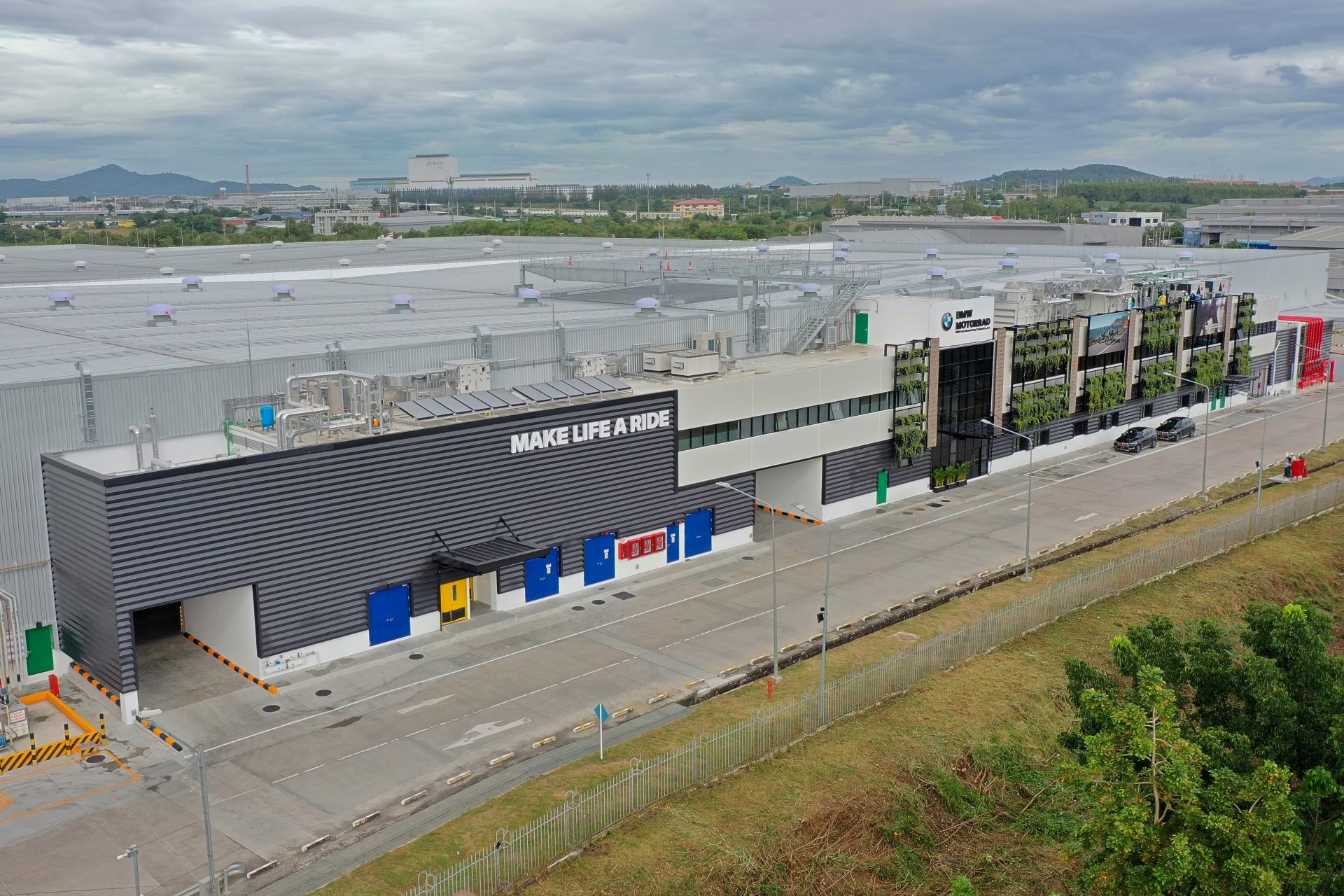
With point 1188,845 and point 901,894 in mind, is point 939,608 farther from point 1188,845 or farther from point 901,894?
point 1188,845

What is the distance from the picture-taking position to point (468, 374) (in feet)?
161

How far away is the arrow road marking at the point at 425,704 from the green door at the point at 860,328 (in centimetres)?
3654

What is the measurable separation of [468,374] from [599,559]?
10207 millimetres

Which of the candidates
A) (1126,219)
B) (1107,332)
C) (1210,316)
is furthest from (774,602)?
(1126,219)

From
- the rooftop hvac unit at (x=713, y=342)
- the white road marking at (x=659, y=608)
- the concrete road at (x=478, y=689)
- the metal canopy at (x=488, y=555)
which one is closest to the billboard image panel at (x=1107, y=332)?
the white road marking at (x=659, y=608)

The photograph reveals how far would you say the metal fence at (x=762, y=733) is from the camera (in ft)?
92.4

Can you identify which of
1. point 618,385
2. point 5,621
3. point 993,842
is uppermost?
point 618,385

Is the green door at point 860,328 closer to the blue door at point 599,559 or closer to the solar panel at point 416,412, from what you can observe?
the blue door at point 599,559

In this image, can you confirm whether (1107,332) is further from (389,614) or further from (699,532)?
(389,614)

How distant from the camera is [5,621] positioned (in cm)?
3634

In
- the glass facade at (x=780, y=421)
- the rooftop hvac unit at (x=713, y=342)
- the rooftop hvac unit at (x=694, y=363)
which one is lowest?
the glass facade at (x=780, y=421)

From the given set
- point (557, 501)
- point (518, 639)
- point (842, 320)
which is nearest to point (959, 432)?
point (842, 320)

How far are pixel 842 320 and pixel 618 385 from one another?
65.9ft

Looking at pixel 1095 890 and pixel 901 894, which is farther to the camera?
pixel 901 894
